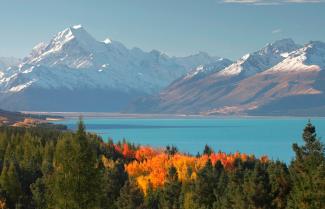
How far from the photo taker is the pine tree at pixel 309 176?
63.7 meters

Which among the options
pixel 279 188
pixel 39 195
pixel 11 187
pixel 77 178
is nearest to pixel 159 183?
pixel 11 187

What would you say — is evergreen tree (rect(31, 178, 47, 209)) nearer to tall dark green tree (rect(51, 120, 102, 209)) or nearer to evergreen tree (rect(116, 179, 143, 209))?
evergreen tree (rect(116, 179, 143, 209))

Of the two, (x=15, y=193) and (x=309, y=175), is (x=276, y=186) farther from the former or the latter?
(x=15, y=193)

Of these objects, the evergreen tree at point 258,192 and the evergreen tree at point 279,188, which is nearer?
the evergreen tree at point 279,188

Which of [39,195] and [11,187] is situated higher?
[11,187]

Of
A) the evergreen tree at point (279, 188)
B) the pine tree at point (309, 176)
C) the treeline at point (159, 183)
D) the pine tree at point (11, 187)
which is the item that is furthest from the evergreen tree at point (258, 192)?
the pine tree at point (11, 187)

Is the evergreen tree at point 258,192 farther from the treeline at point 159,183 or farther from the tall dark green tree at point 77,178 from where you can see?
the tall dark green tree at point 77,178

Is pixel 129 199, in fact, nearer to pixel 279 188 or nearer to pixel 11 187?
pixel 11 187

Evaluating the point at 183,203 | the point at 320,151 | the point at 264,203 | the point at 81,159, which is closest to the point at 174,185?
the point at 183,203

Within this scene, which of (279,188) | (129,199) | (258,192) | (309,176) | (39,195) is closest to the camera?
(309,176)

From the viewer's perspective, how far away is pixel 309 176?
2581 inches

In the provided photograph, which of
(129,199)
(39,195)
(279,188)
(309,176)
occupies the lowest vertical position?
(39,195)

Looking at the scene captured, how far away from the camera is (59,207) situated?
5338cm

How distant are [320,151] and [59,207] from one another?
3263cm
